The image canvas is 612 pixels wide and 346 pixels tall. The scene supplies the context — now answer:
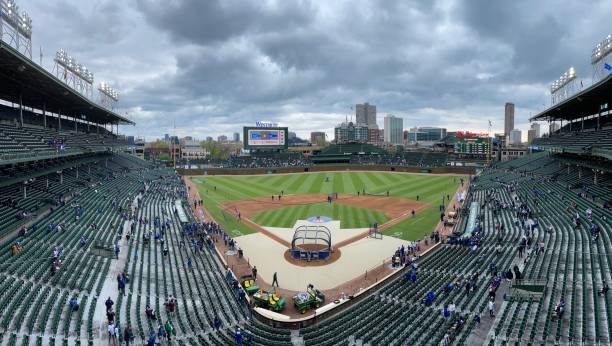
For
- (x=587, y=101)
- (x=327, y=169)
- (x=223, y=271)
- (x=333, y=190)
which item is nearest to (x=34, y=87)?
(x=223, y=271)

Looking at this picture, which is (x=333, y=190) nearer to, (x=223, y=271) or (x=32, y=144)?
(x=223, y=271)

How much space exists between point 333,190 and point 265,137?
33.4m

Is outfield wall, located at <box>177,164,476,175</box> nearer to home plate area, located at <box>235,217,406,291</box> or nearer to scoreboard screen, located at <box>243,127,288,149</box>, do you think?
scoreboard screen, located at <box>243,127,288,149</box>

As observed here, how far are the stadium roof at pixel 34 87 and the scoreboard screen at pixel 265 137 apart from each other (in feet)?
132

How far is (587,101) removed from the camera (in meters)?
42.6

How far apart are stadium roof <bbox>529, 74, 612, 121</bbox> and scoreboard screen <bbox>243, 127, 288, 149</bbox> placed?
5422 centimetres

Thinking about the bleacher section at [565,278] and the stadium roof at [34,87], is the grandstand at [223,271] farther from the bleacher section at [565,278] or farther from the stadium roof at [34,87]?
the stadium roof at [34,87]

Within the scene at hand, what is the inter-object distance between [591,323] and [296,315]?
509 inches

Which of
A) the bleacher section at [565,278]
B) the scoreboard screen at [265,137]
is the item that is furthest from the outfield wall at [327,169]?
the bleacher section at [565,278]

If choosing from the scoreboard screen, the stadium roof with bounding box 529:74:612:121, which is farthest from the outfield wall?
the stadium roof with bounding box 529:74:612:121

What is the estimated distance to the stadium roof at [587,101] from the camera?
3377 cm

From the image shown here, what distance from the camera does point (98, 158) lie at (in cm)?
5559

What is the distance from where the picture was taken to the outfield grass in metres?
38.9

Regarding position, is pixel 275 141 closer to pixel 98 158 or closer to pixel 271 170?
pixel 271 170
